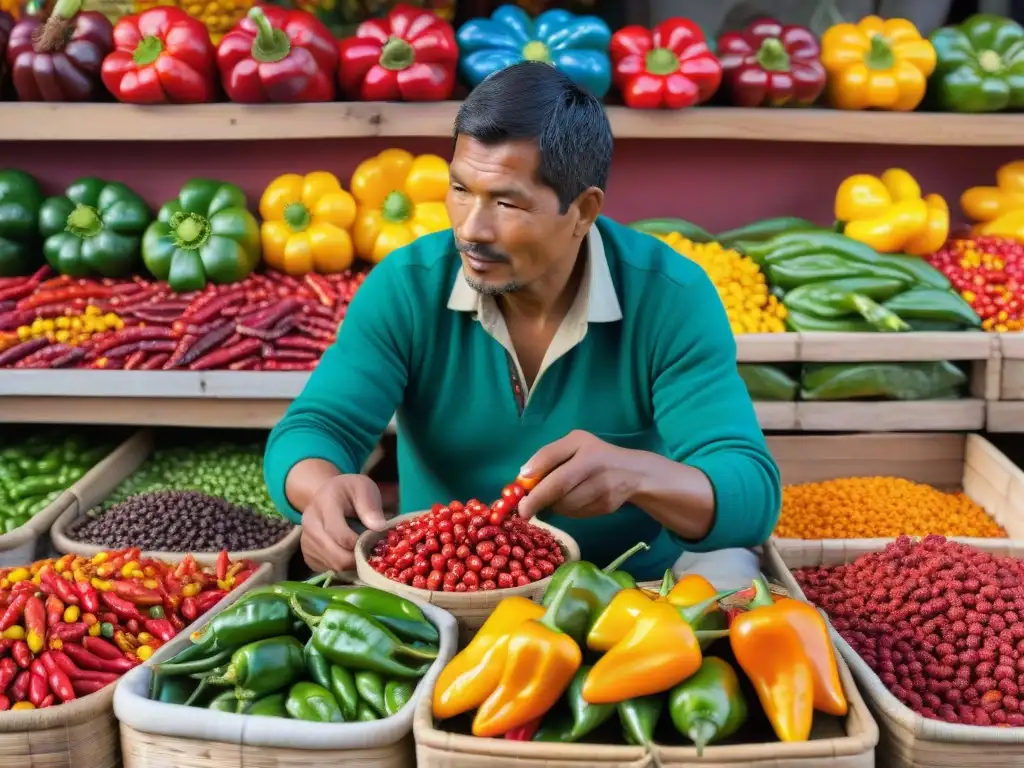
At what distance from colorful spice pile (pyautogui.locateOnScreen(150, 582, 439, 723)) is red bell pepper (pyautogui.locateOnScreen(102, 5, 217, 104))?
95.2 inches

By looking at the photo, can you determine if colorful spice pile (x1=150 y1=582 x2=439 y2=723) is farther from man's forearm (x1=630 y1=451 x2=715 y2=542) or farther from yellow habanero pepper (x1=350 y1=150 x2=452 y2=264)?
yellow habanero pepper (x1=350 y1=150 x2=452 y2=264)

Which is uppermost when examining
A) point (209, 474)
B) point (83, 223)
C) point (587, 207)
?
point (587, 207)

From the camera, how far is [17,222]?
12.1ft

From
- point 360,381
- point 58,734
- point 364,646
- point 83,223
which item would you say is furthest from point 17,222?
point 364,646

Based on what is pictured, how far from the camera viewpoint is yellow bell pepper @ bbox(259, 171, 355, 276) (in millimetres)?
3645

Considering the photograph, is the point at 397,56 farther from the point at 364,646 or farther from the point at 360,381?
the point at 364,646

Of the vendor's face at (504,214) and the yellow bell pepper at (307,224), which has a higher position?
the vendor's face at (504,214)

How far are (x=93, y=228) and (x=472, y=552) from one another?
259 centimetres

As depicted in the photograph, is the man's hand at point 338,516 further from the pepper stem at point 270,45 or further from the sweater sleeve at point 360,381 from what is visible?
the pepper stem at point 270,45

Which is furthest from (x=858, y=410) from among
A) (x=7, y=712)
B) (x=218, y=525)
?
(x=7, y=712)

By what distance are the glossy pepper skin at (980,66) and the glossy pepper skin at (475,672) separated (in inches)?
122

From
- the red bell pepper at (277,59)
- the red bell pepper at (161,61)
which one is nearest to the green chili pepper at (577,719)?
the red bell pepper at (277,59)

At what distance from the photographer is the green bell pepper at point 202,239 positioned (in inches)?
140

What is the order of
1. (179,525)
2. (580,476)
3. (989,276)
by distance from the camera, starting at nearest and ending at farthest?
1. (580,476)
2. (179,525)
3. (989,276)
